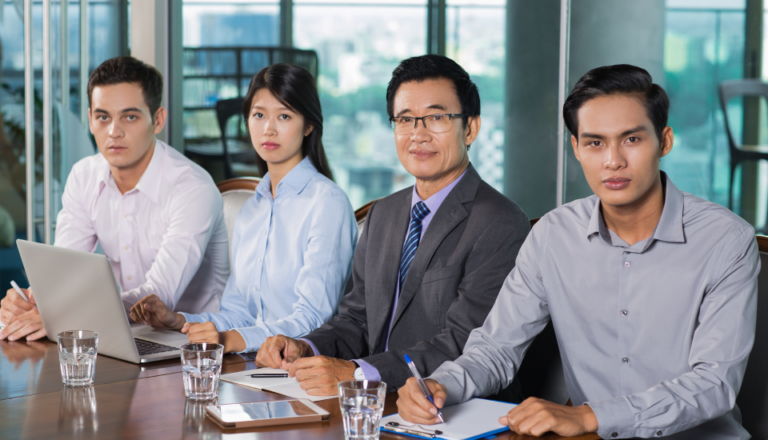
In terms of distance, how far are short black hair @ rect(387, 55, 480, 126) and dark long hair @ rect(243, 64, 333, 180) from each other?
1.39ft

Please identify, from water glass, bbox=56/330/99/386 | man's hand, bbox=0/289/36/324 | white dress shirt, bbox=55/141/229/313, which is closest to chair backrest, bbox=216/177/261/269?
white dress shirt, bbox=55/141/229/313

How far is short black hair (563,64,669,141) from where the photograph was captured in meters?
1.55

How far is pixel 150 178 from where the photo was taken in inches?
103

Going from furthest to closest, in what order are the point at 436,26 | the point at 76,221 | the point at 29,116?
the point at 29,116 → the point at 436,26 → the point at 76,221

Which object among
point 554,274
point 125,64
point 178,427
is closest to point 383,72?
point 125,64

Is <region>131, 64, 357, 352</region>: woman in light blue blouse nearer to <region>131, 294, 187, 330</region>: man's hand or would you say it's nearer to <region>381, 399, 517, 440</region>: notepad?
<region>131, 294, 187, 330</region>: man's hand

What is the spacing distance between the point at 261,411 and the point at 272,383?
22cm

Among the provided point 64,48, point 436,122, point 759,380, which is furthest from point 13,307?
point 64,48

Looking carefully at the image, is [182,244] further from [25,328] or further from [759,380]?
[759,380]

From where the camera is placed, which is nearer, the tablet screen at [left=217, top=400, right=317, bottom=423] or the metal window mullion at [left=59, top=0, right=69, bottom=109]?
the tablet screen at [left=217, top=400, right=317, bottom=423]

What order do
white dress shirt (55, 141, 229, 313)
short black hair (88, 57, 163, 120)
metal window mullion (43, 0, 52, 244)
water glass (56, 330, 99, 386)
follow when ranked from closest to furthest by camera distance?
1. water glass (56, 330, 99, 386)
2. white dress shirt (55, 141, 229, 313)
3. short black hair (88, 57, 163, 120)
4. metal window mullion (43, 0, 52, 244)

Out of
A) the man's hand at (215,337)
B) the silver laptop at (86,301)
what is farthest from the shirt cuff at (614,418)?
the silver laptop at (86,301)

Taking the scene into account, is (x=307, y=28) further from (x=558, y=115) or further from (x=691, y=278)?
(x=691, y=278)

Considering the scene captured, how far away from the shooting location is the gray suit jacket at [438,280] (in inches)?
68.3
